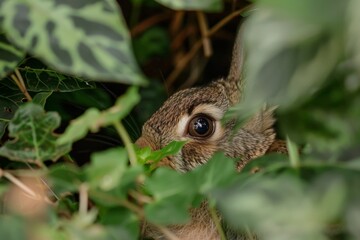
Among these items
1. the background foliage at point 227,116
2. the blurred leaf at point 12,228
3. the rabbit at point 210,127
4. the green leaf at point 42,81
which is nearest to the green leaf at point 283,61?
the background foliage at point 227,116

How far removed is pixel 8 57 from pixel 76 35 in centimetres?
24

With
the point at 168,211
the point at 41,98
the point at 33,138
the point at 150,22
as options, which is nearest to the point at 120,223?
the point at 168,211

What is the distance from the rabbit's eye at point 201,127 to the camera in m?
2.04

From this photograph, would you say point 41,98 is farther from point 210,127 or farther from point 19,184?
point 210,127

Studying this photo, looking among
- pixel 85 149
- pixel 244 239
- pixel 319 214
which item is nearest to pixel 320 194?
pixel 319 214

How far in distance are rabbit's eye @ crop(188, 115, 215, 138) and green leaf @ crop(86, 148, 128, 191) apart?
3.65ft

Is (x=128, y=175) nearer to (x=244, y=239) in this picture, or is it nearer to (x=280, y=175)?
(x=280, y=175)

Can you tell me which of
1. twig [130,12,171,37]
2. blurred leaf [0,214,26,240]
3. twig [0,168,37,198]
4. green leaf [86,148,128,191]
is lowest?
twig [130,12,171,37]

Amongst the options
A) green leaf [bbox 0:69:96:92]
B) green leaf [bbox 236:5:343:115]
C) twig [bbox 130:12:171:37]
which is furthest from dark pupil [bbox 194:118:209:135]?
green leaf [bbox 236:5:343:115]

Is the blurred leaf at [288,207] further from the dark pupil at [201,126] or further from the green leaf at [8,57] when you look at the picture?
the dark pupil at [201,126]

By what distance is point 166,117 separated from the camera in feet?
6.77

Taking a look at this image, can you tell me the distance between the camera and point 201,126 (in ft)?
6.69

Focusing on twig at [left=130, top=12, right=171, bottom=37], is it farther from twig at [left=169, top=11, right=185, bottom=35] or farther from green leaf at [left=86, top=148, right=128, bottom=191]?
green leaf at [left=86, top=148, right=128, bottom=191]

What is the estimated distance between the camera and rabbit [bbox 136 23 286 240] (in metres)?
2.00
